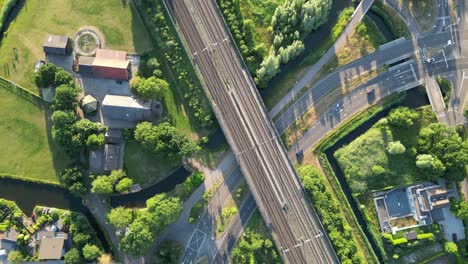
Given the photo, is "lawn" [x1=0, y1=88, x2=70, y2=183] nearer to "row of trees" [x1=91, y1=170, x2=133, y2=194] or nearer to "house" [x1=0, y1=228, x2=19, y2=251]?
"row of trees" [x1=91, y1=170, x2=133, y2=194]

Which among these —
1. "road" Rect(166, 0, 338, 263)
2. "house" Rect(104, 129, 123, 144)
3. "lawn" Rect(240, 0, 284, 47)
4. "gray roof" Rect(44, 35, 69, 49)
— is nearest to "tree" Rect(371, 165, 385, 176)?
"road" Rect(166, 0, 338, 263)

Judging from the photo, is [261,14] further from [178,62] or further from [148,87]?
[148,87]

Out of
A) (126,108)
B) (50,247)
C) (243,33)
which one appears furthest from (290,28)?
(50,247)

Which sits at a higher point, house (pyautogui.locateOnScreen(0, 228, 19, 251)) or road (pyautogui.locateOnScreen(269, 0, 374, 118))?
road (pyautogui.locateOnScreen(269, 0, 374, 118))

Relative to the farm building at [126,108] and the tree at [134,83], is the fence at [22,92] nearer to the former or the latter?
the farm building at [126,108]

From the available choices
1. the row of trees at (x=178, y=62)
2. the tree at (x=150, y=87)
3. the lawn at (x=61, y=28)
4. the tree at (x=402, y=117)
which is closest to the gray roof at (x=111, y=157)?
the tree at (x=150, y=87)

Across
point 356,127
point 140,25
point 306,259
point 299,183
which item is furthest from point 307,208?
point 140,25

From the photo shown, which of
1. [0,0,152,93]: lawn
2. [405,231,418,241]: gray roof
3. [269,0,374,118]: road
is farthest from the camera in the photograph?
[269,0,374,118]: road
